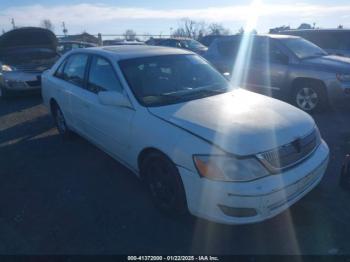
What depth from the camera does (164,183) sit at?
128 inches

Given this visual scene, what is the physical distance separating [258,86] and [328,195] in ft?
14.5

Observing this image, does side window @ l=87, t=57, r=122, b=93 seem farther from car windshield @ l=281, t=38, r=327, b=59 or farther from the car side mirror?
car windshield @ l=281, t=38, r=327, b=59

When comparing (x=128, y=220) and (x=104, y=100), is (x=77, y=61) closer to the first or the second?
(x=104, y=100)

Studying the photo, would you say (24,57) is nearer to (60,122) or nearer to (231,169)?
(60,122)

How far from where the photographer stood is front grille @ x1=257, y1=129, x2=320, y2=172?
277 cm

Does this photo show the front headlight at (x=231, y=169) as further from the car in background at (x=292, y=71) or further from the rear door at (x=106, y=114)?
the car in background at (x=292, y=71)

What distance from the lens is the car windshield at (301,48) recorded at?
7.35m

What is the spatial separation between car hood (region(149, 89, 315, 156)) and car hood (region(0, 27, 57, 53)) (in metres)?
8.10

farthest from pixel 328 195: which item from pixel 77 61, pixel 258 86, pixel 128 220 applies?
pixel 258 86

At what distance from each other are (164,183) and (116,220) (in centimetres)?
68

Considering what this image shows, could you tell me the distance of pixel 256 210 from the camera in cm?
272

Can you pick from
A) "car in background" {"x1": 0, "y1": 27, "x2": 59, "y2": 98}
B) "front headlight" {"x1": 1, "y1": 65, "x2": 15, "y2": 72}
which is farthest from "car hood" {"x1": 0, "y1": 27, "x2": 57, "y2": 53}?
"front headlight" {"x1": 1, "y1": 65, "x2": 15, "y2": 72}

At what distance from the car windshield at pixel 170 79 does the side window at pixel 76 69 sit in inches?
40.8

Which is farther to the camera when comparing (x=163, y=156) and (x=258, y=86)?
(x=258, y=86)
